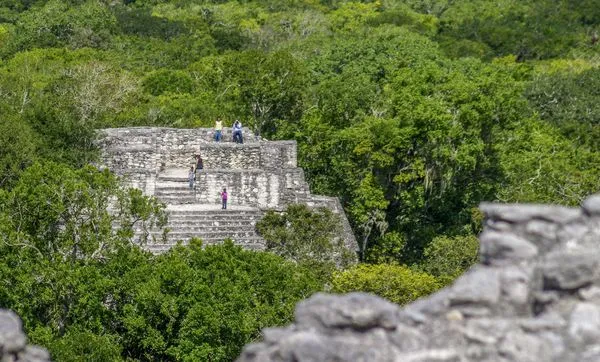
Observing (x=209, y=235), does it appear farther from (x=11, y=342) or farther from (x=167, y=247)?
(x=11, y=342)

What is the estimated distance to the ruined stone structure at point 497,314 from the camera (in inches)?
239

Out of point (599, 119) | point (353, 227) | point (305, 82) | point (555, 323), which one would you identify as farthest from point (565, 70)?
point (555, 323)

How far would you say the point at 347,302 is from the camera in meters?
6.30

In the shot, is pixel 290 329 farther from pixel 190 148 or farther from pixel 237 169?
pixel 190 148

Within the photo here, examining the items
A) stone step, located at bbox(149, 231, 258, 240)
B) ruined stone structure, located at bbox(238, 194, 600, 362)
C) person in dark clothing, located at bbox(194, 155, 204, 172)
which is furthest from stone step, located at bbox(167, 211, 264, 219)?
ruined stone structure, located at bbox(238, 194, 600, 362)

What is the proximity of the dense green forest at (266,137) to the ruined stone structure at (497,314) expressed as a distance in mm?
9018

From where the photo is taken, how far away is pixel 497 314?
6188 millimetres

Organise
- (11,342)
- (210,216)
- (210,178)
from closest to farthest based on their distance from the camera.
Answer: (11,342) → (210,216) → (210,178)

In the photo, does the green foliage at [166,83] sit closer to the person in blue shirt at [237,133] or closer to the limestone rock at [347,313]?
the person in blue shirt at [237,133]

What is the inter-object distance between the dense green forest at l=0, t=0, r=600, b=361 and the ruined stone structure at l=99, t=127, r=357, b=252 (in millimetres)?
531

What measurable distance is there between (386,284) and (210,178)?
476cm

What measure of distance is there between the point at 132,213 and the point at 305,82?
16.7m

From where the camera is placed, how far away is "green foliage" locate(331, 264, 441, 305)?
19.0 metres

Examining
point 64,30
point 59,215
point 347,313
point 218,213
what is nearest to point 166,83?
point 64,30
